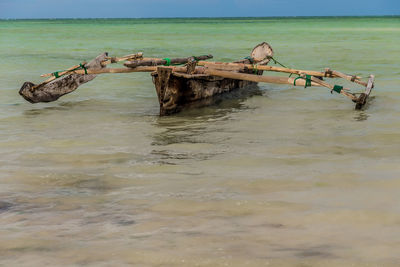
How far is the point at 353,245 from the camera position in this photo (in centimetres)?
310

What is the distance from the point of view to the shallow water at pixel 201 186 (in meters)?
3.08

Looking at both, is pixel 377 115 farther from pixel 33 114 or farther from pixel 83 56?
pixel 83 56

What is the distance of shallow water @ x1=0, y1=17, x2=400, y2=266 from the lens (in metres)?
3.08

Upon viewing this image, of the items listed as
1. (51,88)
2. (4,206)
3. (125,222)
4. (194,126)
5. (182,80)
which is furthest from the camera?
(51,88)

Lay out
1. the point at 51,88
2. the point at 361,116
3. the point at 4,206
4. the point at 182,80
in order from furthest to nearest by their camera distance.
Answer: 1. the point at 51,88
2. the point at 361,116
3. the point at 182,80
4. the point at 4,206

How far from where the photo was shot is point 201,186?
4.31 meters

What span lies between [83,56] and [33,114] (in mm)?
12807

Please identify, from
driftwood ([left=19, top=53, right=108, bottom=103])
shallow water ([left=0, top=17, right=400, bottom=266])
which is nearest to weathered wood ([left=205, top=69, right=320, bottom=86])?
shallow water ([left=0, top=17, right=400, bottom=266])

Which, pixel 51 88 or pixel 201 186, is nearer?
pixel 201 186

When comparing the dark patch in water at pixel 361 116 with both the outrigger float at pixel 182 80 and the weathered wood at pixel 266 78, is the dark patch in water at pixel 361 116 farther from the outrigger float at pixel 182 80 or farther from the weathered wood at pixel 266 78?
the weathered wood at pixel 266 78

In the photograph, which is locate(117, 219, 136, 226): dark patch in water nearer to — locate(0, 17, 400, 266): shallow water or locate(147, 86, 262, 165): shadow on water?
locate(0, 17, 400, 266): shallow water

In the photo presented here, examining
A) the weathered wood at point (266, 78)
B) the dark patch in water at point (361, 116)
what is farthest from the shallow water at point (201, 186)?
the weathered wood at point (266, 78)

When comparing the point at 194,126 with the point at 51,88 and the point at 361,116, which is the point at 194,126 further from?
the point at 51,88

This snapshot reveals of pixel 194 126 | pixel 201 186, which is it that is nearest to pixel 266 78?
pixel 194 126
